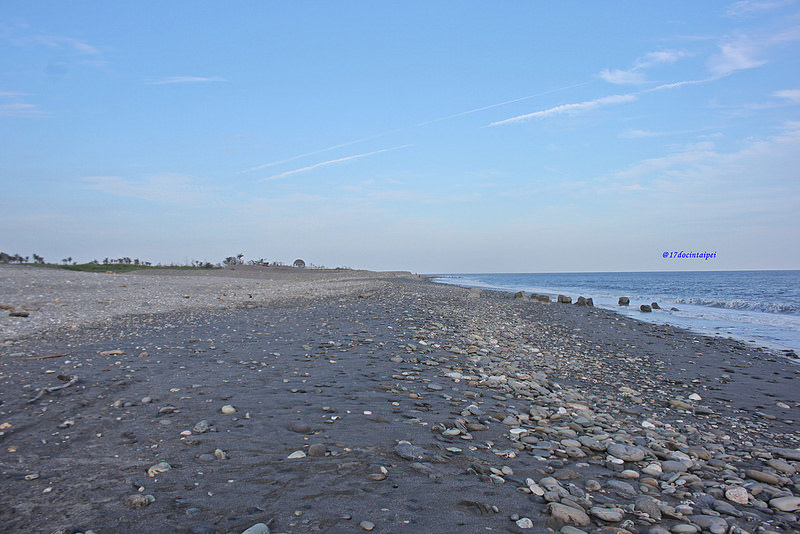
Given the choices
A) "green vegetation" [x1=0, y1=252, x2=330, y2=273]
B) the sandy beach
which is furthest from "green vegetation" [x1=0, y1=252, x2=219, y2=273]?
the sandy beach

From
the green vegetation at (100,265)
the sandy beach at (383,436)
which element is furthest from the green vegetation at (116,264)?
the sandy beach at (383,436)

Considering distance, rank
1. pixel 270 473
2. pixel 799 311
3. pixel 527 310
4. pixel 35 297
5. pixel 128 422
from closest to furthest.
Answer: pixel 270 473, pixel 128 422, pixel 35 297, pixel 527 310, pixel 799 311

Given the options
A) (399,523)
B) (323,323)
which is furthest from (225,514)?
(323,323)

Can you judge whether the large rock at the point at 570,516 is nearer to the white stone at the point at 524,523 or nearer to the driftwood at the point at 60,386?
the white stone at the point at 524,523

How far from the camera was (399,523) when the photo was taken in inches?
127

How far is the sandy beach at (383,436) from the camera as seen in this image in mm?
3426

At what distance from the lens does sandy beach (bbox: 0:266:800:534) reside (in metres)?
3.43

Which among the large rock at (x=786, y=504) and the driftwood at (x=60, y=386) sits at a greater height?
the driftwood at (x=60, y=386)

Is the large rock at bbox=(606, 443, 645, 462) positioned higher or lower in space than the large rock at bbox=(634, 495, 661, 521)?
lower

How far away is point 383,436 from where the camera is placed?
16.5 feet

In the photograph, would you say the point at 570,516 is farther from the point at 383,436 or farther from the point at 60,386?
the point at 60,386

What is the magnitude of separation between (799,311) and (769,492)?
1192 inches

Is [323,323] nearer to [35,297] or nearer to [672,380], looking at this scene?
[672,380]

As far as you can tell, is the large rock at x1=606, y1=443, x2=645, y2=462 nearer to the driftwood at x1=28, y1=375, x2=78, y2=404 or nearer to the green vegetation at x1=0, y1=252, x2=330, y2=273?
the driftwood at x1=28, y1=375, x2=78, y2=404
